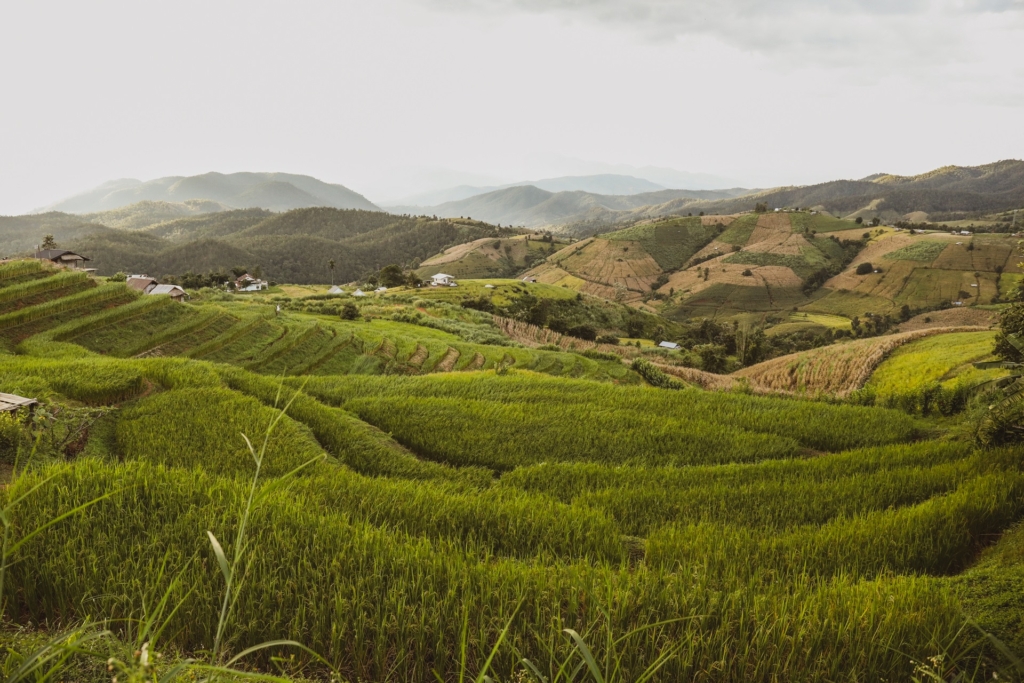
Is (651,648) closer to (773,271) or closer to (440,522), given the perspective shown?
(440,522)

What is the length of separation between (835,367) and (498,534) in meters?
26.9

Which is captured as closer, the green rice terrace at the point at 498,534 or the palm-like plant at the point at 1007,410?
the green rice terrace at the point at 498,534

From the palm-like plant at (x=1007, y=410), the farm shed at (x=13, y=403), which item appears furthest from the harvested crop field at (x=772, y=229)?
the farm shed at (x=13, y=403)

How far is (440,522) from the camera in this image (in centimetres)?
539

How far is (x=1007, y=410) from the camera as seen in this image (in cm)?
743

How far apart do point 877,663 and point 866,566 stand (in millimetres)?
2295

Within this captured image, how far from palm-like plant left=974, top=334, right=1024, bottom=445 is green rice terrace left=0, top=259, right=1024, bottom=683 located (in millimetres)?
388

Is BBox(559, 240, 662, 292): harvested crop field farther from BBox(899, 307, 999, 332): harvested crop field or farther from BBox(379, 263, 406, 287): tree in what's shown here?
BBox(899, 307, 999, 332): harvested crop field

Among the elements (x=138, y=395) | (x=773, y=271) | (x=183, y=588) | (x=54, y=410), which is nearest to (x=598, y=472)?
(x=183, y=588)

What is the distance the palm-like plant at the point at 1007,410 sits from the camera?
720 centimetres

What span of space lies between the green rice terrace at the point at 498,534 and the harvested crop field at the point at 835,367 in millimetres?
12532

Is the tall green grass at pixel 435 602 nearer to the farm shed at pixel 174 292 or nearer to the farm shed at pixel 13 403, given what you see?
the farm shed at pixel 13 403

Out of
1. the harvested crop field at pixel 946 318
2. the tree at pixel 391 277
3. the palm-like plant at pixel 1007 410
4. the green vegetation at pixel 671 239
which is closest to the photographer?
the palm-like plant at pixel 1007 410

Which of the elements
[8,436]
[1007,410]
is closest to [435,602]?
[8,436]
